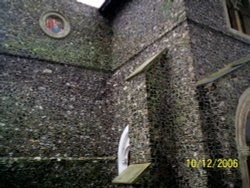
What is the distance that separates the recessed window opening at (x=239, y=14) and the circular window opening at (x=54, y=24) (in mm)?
5737

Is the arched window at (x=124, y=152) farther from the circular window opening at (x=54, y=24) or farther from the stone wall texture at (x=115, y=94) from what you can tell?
the circular window opening at (x=54, y=24)

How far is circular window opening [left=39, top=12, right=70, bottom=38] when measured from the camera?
29.3 ft

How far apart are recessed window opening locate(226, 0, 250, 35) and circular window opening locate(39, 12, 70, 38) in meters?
5.74

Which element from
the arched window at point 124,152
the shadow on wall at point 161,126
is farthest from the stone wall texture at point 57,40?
the shadow on wall at point 161,126

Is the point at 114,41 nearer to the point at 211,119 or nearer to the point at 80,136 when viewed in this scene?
the point at 80,136

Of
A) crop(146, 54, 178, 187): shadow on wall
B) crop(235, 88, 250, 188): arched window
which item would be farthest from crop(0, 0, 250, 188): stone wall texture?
crop(235, 88, 250, 188): arched window

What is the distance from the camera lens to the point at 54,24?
9.18 metres

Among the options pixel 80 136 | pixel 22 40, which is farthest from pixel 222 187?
pixel 22 40

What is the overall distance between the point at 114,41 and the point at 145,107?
4.83 meters

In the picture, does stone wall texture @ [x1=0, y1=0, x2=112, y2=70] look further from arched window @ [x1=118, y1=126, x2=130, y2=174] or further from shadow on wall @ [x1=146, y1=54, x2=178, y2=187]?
shadow on wall @ [x1=146, y1=54, x2=178, y2=187]

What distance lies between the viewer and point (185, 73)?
19.4 feet

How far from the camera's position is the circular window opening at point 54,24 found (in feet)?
29.3
